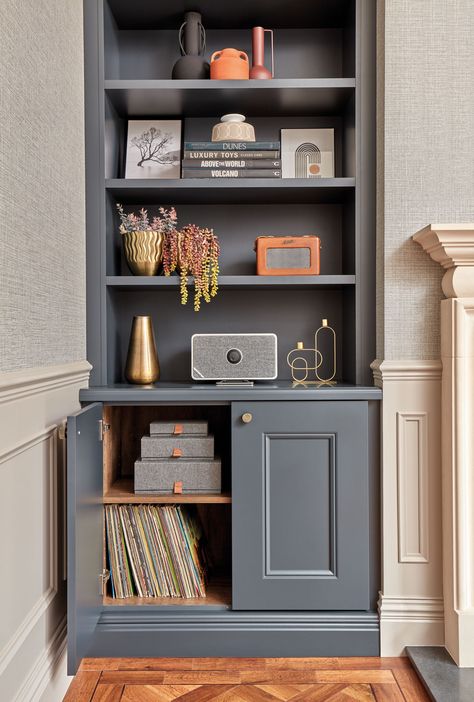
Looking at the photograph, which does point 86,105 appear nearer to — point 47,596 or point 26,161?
point 26,161

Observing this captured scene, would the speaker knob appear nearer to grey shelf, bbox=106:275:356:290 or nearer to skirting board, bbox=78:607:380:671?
grey shelf, bbox=106:275:356:290

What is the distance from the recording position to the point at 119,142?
2.41m

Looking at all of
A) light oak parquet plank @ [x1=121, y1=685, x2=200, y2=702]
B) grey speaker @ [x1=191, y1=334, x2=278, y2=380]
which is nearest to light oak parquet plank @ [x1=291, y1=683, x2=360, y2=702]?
light oak parquet plank @ [x1=121, y1=685, x2=200, y2=702]

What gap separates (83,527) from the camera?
1704mm

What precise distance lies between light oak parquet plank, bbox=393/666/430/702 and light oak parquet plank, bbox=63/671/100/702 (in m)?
0.91

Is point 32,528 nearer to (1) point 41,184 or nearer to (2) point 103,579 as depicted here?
(2) point 103,579

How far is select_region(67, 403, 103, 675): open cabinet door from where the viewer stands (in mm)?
1600

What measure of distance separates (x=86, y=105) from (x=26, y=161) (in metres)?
0.72

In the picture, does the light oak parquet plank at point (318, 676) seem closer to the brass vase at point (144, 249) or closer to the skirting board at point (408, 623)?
the skirting board at point (408, 623)

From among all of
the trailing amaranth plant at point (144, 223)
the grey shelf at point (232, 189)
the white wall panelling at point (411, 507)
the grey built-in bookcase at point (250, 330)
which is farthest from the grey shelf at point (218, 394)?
the grey shelf at point (232, 189)

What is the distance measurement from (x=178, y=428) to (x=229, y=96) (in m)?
1.19

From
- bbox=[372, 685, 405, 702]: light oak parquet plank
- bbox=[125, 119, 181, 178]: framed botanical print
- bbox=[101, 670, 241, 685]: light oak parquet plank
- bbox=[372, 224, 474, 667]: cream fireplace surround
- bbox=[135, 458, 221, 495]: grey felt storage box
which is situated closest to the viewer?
bbox=[372, 685, 405, 702]: light oak parquet plank

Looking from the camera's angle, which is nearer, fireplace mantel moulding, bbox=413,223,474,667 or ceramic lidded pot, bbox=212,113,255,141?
fireplace mantel moulding, bbox=413,223,474,667

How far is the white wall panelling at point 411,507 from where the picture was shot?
1988 millimetres
